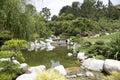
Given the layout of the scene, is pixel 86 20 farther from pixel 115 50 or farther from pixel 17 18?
pixel 17 18

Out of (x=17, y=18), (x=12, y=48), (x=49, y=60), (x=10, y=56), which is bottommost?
(x=49, y=60)

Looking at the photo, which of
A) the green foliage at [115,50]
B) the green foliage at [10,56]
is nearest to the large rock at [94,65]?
Result: the green foliage at [115,50]

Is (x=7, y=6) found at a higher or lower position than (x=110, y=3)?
lower

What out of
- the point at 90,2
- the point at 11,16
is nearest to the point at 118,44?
the point at 11,16

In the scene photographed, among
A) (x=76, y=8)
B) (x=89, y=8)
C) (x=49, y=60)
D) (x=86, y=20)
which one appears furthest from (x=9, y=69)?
(x=76, y=8)

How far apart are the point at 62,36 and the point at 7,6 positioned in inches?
884

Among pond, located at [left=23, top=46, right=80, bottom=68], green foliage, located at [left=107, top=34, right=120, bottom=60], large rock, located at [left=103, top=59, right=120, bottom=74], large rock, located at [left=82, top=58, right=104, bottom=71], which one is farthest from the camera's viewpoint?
pond, located at [left=23, top=46, right=80, bottom=68]

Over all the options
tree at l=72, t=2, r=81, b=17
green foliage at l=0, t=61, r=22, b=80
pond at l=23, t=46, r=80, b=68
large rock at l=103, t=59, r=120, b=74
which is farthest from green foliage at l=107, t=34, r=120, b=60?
tree at l=72, t=2, r=81, b=17

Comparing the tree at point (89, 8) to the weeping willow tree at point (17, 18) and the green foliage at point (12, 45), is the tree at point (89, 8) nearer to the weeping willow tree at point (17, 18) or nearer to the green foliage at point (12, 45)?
the weeping willow tree at point (17, 18)

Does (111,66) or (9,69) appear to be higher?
(9,69)

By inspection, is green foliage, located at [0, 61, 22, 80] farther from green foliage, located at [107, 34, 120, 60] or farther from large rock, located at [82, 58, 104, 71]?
green foliage, located at [107, 34, 120, 60]

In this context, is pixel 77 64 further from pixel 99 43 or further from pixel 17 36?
pixel 17 36

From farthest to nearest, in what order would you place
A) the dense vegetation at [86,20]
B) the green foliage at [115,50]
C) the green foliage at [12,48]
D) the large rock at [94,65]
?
the dense vegetation at [86,20] → the green foliage at [115,50] → the large rock at [94,65] → the green foliage at [12,48]

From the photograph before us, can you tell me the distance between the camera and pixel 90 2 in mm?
39406
